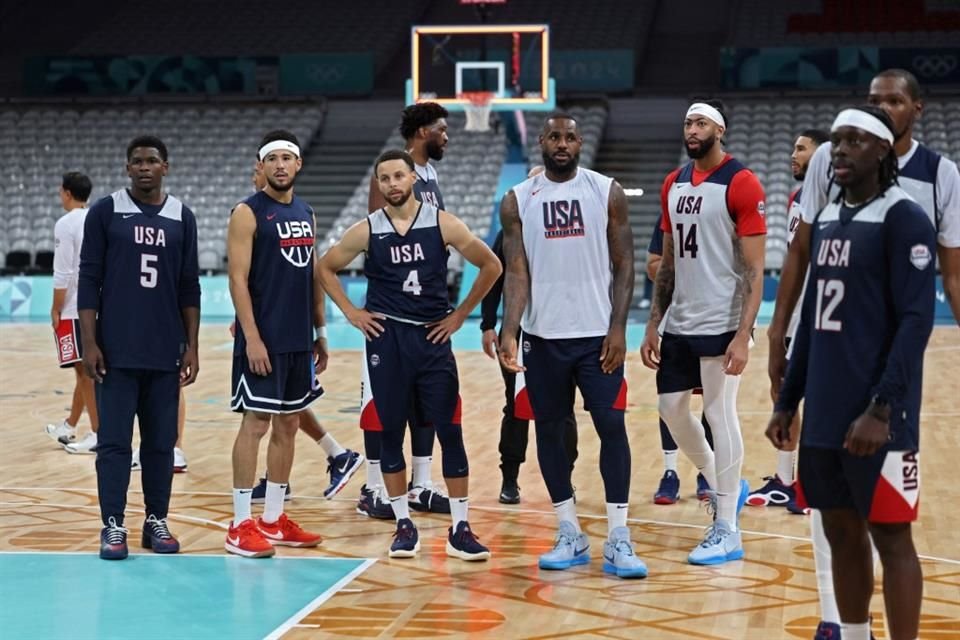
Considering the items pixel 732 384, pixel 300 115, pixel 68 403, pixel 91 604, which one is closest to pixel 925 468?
pixel 732 384

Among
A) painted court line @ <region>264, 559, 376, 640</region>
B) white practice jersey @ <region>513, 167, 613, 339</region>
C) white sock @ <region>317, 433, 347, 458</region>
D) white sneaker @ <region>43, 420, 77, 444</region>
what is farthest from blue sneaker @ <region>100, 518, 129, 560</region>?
white sneaker @ <region>43, 420, 77, 444</region>

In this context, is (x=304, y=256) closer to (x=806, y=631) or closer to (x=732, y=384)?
(x=732, y=384)

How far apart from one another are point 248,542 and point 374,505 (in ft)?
3.39

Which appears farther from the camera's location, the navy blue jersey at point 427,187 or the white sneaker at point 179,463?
the white sneaker at point 179,463

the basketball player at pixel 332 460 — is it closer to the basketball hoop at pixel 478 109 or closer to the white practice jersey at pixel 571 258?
the white practice jersey at pixel 571 258

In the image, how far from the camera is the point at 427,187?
7.13 metres

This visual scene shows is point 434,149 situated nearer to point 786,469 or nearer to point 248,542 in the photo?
point 248,542

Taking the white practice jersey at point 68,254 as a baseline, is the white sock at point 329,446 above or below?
below

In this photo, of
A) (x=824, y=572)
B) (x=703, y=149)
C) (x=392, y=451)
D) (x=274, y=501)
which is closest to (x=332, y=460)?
(x=274, y=501)

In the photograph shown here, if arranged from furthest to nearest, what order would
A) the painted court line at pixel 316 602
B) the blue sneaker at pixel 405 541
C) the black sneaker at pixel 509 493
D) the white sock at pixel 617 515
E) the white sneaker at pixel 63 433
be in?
the white sneaker at pixel 63 433 → the black sneaker at pixel 509 493 → the blue sneaker at pixel 405 541 → the white sock at pixel 617 515 → the painted court line at pixel 316 602

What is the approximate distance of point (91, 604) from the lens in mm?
5387

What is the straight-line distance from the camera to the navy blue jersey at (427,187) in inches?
276

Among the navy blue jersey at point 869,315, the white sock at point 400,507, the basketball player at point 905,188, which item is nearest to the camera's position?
the navy blue jersey at point 869,315

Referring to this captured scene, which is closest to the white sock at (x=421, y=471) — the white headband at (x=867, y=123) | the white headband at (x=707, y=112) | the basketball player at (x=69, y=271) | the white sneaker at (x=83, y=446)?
the basketball player at (x=69, y=271)
